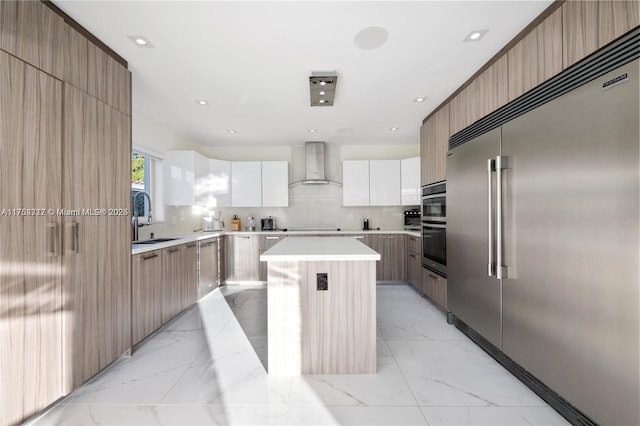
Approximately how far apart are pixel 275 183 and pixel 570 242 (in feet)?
13.8

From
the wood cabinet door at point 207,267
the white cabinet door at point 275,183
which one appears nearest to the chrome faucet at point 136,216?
the wood cabinet door at point 207,267

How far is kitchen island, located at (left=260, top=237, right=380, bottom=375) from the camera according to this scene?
199 centimetres

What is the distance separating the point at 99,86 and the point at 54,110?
486 mm

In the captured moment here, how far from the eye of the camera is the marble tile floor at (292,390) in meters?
1.58

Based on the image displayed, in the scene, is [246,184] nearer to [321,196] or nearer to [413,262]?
[321,196]

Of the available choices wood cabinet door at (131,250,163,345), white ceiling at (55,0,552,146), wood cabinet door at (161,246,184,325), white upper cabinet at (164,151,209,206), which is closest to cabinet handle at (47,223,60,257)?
Result: wood cabinet door at (131,250,163,345)

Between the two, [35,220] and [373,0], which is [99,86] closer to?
[35,220]

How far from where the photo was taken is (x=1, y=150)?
4.50 feet

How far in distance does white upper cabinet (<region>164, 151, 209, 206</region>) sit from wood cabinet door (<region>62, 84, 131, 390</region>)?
186cm

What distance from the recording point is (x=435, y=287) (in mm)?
3297

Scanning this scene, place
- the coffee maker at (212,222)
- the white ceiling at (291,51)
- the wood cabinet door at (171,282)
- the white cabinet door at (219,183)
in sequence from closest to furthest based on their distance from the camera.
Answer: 1. the white ceiling at (291,51)
2. the wood cabinet door at (171,282)
3. the white cabinet door at (219,183)
4. the coffee maker at (212,222)

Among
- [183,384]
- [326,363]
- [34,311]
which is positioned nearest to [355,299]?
[326,363]

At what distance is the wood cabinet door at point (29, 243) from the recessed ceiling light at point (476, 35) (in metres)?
2.78

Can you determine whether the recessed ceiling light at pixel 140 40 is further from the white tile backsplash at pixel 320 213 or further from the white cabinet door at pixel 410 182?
the white cabinet door at pixel 410 182
